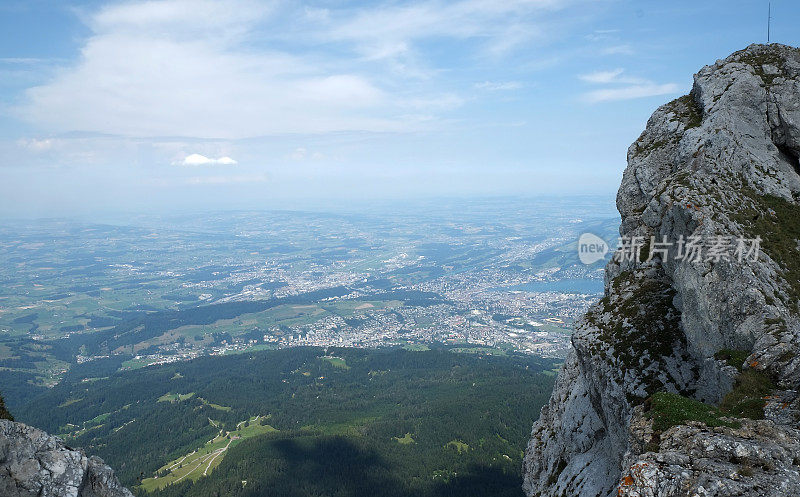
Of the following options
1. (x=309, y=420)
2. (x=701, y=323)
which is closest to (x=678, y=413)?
(x=701, y=323)

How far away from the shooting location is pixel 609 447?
2309 cm

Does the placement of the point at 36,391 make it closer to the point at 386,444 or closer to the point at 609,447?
the point at 386,444

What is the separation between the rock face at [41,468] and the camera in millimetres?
17109

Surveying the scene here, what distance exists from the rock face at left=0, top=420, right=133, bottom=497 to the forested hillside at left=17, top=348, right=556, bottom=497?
73.1m

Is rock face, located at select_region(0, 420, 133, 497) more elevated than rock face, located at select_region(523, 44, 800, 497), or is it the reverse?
rock face, located at select_region(523, 44, 800, 497)

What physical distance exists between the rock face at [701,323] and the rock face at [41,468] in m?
20.9

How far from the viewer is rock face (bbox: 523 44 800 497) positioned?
38.7 ft

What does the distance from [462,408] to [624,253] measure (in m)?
90.6

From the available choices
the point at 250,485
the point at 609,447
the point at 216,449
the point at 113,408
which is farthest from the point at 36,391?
the point at 609,447

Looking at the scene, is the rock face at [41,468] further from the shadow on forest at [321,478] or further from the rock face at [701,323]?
the shadow on forest at [321,478]

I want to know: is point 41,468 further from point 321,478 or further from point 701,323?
point 321,478

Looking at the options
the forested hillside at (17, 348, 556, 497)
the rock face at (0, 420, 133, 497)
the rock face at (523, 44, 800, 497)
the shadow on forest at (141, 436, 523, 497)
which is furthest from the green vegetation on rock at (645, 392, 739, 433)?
the forested hillside at (17, 348, 556, 497)

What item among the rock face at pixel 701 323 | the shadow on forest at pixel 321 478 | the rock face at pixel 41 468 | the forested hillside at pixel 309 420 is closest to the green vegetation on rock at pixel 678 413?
the rock face at pixel 701 323

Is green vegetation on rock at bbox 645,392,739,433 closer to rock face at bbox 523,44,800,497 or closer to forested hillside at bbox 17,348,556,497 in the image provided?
rock face at bbox 523,44,800,497
